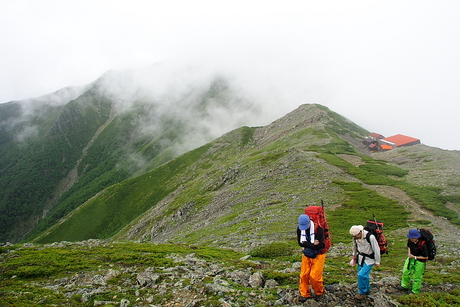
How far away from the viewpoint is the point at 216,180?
8438 centimetres

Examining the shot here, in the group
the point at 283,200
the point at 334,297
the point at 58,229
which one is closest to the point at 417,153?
the point at 283,200

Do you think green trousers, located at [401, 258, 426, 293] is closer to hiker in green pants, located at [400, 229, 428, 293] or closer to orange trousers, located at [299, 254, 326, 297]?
hiker in green pants, located at [400, 229, 428, 293]

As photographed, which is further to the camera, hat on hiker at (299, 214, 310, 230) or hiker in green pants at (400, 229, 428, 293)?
hiker in green pants at (400, 229, 428, 293)

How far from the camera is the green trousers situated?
38.4 feet

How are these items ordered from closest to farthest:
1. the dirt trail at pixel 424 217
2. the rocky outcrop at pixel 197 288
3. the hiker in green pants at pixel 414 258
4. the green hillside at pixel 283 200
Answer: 1. the rocky outcrop at pixel 197 288
2. the hiker in green pants at pixel 414 258
3. the dirt trail at pixel 424 217
4. the green hillside at pixel 283 200

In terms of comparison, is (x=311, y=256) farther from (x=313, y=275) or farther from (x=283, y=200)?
(x=283, y=200)

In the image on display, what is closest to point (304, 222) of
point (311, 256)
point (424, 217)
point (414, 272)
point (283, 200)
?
point (311, 256)

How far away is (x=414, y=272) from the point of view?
1227 cm

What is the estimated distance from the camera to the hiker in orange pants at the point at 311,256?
36.0ft

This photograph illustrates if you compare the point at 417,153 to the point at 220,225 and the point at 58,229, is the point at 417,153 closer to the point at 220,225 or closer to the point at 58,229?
the point at 220,225

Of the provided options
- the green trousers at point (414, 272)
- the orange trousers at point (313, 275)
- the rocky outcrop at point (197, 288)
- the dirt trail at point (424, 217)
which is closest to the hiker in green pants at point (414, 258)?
the green trousers at point (414, 272)

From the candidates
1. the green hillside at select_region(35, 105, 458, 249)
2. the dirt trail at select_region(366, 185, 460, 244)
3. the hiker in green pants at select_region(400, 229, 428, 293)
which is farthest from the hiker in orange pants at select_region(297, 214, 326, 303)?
the dirt trail at select_region(366, 185, 460, 244)

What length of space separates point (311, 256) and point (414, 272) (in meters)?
6.06

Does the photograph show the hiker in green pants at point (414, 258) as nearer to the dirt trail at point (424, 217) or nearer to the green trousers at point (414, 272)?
the green trousers at point (414, 272)
